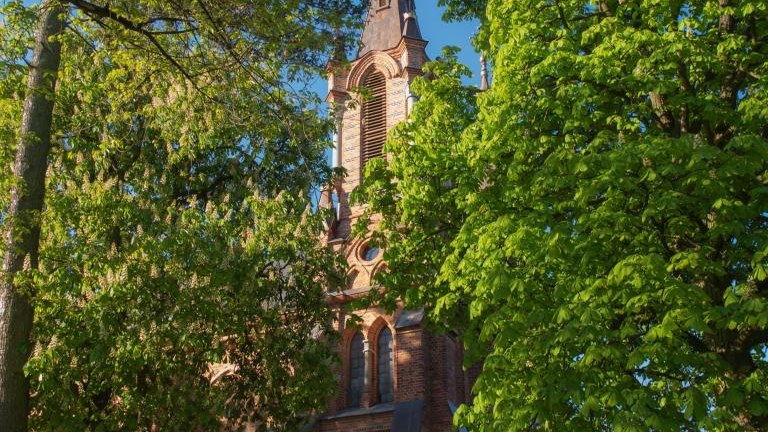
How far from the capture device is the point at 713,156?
8312 millimetres

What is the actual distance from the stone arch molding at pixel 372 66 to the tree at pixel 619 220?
15.7 m

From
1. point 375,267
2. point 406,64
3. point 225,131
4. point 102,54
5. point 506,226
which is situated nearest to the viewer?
point 506,226

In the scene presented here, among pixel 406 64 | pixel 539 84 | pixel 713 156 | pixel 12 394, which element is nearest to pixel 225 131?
pixel 539 84

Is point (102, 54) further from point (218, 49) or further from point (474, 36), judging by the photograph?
point (474, 36)

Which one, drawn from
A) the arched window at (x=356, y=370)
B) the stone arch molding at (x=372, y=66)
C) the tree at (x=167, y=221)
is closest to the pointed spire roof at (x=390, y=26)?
the stone arch molding at (x=372, y=66)

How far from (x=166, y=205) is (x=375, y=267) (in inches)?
365

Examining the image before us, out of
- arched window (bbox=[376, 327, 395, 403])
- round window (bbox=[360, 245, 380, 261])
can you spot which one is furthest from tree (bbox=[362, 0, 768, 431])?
round window (bbox=[360, 245, 380, 261])

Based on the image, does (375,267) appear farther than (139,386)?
Yes

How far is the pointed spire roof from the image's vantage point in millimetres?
28297

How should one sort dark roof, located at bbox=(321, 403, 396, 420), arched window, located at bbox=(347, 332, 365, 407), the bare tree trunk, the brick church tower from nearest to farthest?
the bare tree trunk → the brick church tower → dark roof, located at bbox=(321, 403, 396, 420) → arched window, located at bbox=(347, 332, 365, 407)

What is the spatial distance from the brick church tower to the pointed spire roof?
747 millimetres

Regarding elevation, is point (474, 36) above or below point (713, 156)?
above

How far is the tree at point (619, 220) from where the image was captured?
8.39 meters

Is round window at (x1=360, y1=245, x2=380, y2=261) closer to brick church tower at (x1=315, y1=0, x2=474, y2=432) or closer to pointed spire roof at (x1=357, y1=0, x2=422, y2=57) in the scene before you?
brick church tower at (x1=315, y1=0, x2=474, y2=432)
